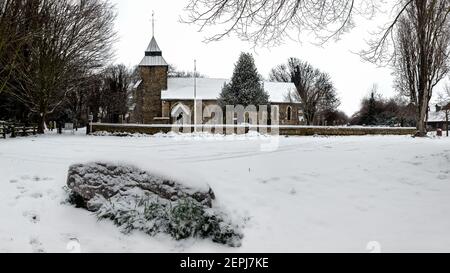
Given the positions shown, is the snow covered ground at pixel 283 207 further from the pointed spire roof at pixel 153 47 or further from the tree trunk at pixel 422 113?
the pointed spire roof at pixel 153 47

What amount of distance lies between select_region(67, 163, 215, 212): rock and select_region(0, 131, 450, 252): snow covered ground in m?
0.26

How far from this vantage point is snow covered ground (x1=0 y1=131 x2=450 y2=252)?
5.61 meters

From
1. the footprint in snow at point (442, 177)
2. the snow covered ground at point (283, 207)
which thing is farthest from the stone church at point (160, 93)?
the footprint in snow at point (442, 177)

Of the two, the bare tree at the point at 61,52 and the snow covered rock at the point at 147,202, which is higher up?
Result: the bare tree at the point at 61,52

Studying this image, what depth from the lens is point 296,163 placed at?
10938mm

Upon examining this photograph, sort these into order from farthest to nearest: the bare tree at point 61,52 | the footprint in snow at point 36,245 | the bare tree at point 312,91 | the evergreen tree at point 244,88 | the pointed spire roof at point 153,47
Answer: the pointed spire roof at point 153,47 → the bare tree at point 312,91 → the evergreen tree at point 244,88 → the bare tree at point 61,52 → the footprint in snow at point 36,245

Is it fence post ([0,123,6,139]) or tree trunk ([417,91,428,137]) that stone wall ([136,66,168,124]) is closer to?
fence post ([0,123,6,139])

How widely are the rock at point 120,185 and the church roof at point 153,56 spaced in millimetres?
47373

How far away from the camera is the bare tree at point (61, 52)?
2653 centimetres

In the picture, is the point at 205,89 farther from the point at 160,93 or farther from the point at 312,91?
the point at 312,91

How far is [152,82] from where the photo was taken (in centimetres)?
5322

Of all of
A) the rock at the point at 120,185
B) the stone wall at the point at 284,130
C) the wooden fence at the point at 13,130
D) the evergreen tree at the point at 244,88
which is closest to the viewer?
the rock at the point at 120,185

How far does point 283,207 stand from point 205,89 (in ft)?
162
